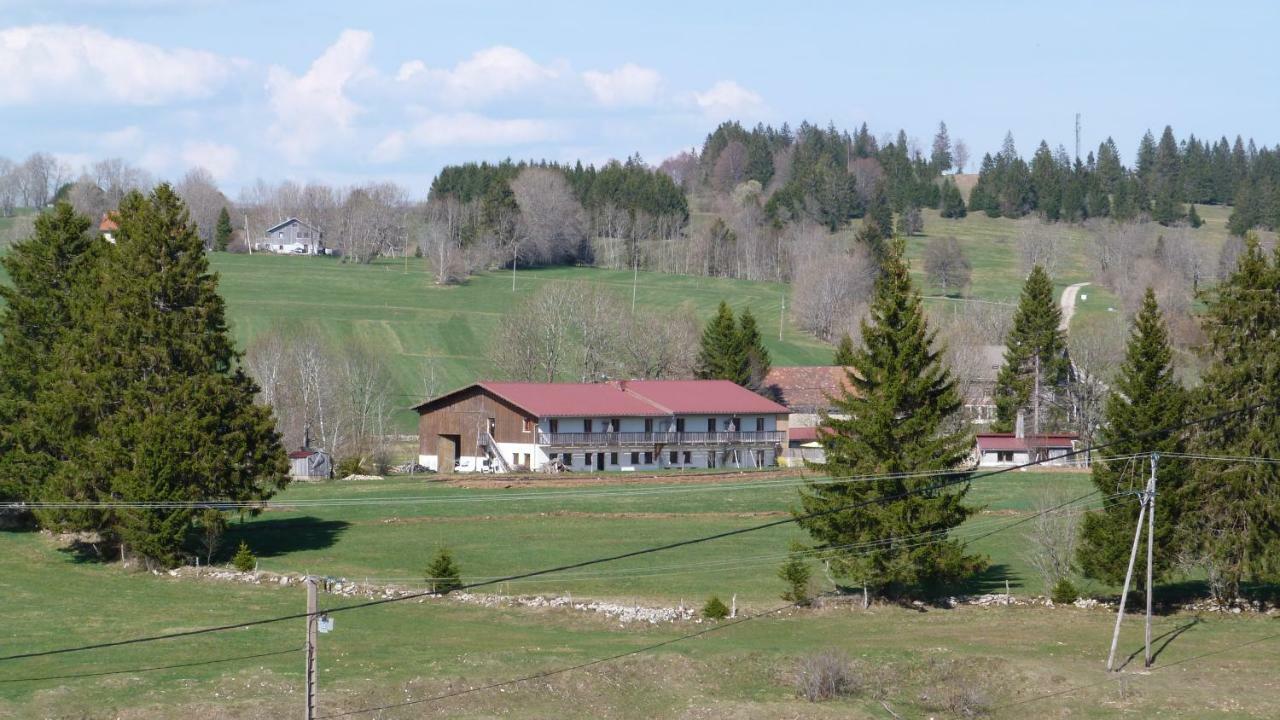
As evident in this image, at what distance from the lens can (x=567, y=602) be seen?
146ft

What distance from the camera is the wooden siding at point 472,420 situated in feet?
289

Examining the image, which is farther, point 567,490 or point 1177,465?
point 567,490

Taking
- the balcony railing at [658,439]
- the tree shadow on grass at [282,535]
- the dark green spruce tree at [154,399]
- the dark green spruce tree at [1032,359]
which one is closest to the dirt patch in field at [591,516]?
the tree shadow on grass at [282,535]

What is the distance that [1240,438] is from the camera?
148ft

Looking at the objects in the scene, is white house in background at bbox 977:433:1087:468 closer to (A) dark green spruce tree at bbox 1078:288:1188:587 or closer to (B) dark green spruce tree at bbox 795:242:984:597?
(A) dark green spruce tree at bbox 1078:288:1188:587

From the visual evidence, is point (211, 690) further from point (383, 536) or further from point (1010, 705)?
point (383, 536)

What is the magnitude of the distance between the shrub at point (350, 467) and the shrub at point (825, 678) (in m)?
49.8

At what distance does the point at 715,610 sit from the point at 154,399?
2453cm

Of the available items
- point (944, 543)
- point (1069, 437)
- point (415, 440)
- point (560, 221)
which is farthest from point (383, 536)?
point (560, 221)

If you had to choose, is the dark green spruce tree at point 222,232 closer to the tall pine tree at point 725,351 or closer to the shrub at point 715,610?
the tall pine tree at point 725,351

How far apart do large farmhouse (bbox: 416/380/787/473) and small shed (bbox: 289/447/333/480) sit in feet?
24.6

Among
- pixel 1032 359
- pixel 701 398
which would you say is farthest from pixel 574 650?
pixel 1032 359

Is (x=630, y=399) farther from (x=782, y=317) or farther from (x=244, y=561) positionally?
(x=782, y=317)

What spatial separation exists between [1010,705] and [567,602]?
1506 cm
